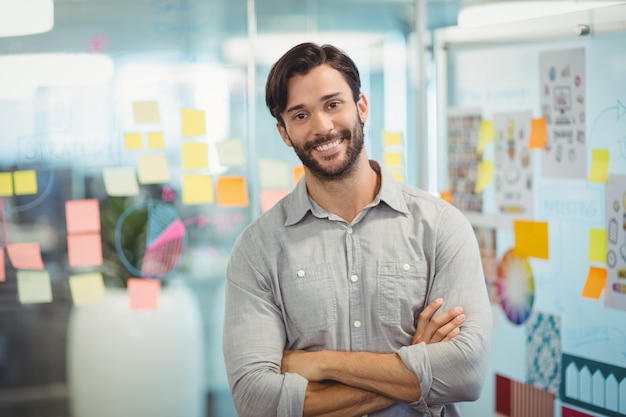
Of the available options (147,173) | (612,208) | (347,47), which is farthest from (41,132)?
(612,208)

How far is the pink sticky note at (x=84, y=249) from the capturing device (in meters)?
3.30

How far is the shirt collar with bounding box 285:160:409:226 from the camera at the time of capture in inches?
80.5

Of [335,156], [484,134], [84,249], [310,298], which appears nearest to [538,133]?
[484,134]

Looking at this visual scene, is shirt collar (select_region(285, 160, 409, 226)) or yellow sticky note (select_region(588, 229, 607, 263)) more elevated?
shirt collar (select_region(285, 160, 409, 226))

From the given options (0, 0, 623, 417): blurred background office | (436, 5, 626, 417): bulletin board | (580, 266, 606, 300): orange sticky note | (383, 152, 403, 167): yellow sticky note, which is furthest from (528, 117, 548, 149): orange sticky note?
(383, 152, 403, 167): yellow sticky note

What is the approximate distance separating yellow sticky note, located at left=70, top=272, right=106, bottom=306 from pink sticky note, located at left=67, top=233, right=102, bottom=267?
52 mm

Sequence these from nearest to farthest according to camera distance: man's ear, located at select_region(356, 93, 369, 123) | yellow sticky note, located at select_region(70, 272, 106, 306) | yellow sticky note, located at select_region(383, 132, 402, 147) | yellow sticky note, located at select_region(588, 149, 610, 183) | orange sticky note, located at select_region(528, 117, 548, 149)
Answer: man's ear, located at select_region(356, 93, 369, 123) → yellow sticky note, located at select_region(588, 149, 610, 183) → orange sticky note, located at select_region(528, 117, 548, 149) → yellow sticky note, located at select_region(70, 272, 106, 306) → yellow sticky note, located at select_region(383, 132, 402, 147)

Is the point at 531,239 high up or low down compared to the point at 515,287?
up

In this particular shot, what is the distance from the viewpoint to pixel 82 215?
331 centimetres

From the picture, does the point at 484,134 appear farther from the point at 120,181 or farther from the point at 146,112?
the point at 120,181

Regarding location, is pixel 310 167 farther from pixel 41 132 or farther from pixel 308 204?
pixel 41 132

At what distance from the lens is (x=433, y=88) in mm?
3850

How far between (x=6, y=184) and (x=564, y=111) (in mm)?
2123

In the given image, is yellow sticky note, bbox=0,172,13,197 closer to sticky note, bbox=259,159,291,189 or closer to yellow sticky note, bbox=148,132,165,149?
yellow sticky note, bbox=148,132,165,149
